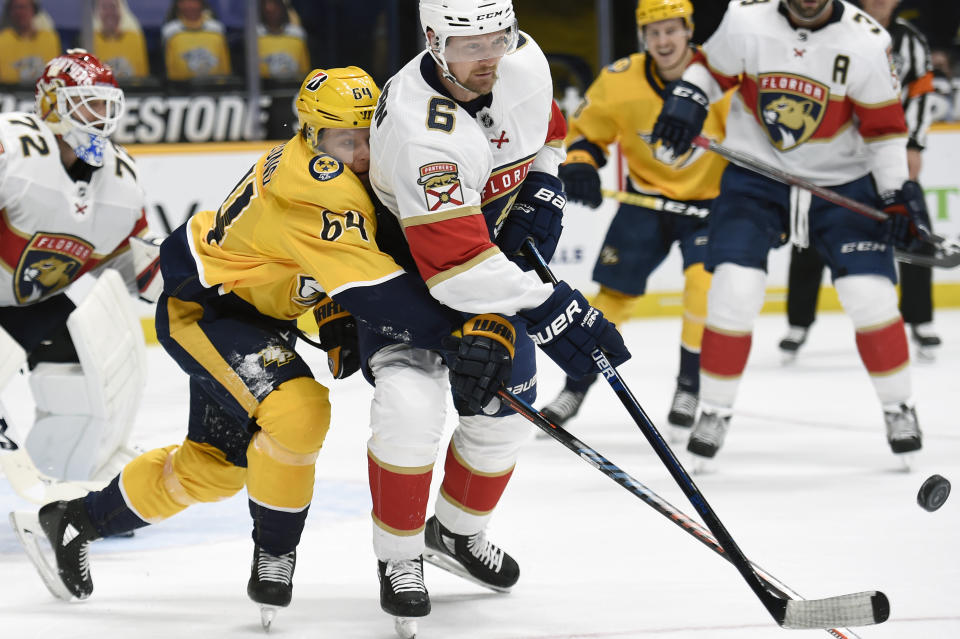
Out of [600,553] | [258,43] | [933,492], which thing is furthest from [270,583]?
[258,43]

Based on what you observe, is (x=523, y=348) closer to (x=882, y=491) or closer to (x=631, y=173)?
(x=882, y=491)

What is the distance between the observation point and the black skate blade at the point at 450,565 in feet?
7.97

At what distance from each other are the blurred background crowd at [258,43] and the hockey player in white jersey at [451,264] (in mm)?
4249

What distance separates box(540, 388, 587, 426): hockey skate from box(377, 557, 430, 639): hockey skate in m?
1.88

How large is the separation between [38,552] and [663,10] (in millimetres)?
2502

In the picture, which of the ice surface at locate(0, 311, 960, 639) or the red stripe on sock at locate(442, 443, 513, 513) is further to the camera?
the red stripe on sock at locate(442, 443, 513, 513)

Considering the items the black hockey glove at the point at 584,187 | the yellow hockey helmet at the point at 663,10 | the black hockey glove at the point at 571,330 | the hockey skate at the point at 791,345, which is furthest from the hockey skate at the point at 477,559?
the hockey skate at the point at 791,345

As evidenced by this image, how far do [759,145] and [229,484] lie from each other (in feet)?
6.06

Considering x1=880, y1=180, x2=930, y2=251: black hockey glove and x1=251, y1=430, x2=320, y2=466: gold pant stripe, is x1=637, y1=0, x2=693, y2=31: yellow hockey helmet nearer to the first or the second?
x1=880, y1=180, x2=930, y2=251: black hockey glove

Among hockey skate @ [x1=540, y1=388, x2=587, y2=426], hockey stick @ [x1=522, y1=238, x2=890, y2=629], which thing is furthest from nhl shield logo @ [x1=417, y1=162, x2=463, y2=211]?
hockey skate @ [x1=540, y1=388, x2=587, y2=426]

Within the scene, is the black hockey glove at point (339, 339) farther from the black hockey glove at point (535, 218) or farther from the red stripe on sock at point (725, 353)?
the red stripe on sock at point (725, 353)

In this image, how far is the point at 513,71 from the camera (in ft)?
7.64

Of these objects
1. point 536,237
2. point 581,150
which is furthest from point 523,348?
point 581,150

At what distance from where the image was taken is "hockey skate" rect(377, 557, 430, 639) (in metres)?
2.13
